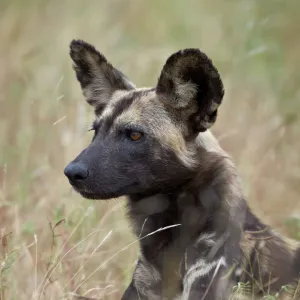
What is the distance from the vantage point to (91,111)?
630cm

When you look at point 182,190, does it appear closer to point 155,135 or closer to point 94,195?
point 155,135

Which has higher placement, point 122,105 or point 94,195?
point 122,105

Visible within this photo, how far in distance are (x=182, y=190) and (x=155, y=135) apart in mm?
333

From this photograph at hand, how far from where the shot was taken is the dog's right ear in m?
4.76

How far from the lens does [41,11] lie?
8680 mm

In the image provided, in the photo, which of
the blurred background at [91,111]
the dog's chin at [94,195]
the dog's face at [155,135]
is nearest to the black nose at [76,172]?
the dog's face at [155,135]

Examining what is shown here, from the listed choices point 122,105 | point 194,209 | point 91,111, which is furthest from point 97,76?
point 91,111

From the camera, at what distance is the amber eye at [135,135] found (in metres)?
4.28

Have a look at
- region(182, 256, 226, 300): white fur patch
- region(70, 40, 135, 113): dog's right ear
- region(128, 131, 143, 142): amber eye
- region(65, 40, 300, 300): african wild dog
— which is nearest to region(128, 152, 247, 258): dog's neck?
region(65, 40, 300, 300): african wild dog

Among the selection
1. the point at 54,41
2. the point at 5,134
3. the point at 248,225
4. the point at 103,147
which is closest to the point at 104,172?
the point at 103,147

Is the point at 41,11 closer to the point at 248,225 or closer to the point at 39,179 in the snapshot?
the point at 39,179

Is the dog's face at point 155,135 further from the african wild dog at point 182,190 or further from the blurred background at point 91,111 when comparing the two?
the blurred background at point 91,111

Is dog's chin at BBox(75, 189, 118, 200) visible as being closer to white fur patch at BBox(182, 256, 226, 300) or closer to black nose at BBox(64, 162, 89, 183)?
black nose at BBox(64, 162, 89, 183)

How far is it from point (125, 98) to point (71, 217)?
975 mm
